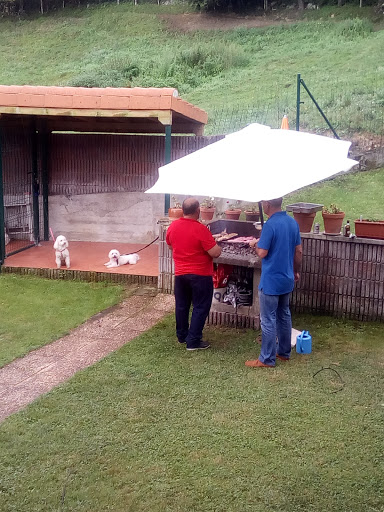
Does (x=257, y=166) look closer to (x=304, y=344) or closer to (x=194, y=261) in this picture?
(x=194, y=261)

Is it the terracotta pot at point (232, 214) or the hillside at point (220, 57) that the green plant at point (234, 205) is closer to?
the terracotta pot at point (232, 214)

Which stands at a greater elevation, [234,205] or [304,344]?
[234,205]

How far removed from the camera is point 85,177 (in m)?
10.9

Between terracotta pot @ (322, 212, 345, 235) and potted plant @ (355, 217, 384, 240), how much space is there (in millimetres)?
215

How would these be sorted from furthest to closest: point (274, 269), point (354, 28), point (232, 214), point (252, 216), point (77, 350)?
point (354, 28) → point (232, 214) → point (252, 216) → point (77, 350) → point (274, 269)

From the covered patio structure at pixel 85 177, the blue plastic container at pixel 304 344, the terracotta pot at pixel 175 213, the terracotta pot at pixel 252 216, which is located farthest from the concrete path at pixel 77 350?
the covered patio structure at pixel 85 177

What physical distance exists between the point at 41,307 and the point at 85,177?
4046 mm

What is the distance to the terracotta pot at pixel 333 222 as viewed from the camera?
662 centimetres

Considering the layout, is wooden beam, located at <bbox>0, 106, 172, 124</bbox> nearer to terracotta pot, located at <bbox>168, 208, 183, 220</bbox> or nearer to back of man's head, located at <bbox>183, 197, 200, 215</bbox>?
terracotta pot, located at <bbox>168, 208, 183, 220</bbox>

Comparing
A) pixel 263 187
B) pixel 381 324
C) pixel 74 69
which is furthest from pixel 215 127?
pixel 74 69

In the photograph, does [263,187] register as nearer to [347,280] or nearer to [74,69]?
[347,280]

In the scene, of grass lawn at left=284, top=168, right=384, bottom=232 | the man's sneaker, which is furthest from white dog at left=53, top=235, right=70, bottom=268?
grass lawn at left=284, top=168, right=384, bottom=232

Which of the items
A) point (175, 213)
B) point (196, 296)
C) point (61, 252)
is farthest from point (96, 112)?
point (196, 296)

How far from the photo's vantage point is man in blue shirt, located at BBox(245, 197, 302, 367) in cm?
522
